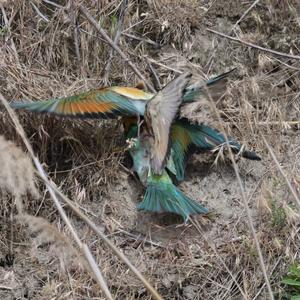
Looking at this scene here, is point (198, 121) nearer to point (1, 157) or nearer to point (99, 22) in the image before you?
point (99, 22)

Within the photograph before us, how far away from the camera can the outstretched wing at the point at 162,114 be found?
2729 mm

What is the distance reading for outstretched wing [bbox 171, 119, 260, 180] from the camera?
2916 mm

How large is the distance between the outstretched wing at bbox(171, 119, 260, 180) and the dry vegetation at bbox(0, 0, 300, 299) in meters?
0.07

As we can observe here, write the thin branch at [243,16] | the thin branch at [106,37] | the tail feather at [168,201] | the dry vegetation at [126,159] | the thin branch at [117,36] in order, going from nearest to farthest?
1. the dry vegetation at [126,159]
2. the tail feather at [168,201]
3. the thin branch at [106,37]
4. the thin branch at [117,36]
5. the thin branch at [243,16]

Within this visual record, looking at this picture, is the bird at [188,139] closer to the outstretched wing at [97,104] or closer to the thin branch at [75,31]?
the outstretched wing at [97,104]

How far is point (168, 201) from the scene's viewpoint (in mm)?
2682

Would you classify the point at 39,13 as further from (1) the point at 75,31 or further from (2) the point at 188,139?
(2) the point at 188,139

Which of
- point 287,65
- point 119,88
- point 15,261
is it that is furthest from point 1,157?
point 287,65

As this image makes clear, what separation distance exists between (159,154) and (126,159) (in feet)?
0.58

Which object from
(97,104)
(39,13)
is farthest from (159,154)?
(39,13)

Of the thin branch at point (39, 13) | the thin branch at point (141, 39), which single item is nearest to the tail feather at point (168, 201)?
the thin branch at point (141, 39)

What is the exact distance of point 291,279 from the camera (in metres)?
2.44

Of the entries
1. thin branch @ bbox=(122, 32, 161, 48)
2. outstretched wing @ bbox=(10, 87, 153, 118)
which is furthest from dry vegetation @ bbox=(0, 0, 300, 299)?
outstretched wing @ bbox=(10, 87, 153, 118)

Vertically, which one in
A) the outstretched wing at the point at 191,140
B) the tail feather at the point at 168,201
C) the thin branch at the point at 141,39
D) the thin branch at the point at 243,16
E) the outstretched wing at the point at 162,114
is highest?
the thin branch at the point at 243,16
